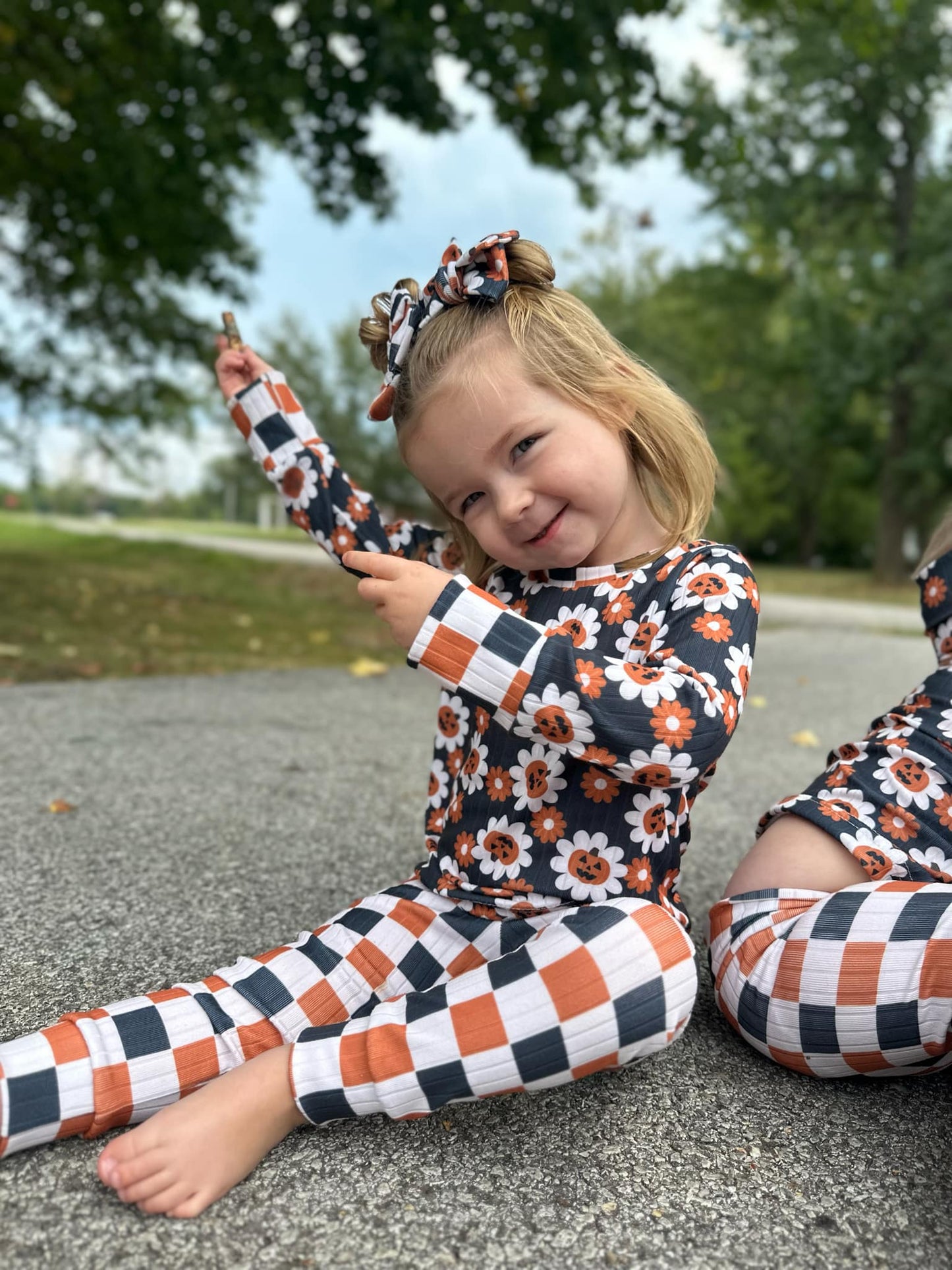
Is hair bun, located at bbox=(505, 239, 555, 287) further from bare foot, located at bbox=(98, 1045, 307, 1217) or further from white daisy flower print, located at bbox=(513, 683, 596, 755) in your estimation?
bare foot, located at bbox=(98, 1045, 307, 1217)

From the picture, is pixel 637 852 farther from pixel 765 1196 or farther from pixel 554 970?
pixel 765 1196

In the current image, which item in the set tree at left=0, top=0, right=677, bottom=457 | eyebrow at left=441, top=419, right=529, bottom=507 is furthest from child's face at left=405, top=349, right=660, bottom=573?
tree at left=0, top=0, right=677, bottom=457

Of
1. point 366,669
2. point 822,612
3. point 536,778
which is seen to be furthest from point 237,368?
point 822,612

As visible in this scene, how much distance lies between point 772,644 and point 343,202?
13.3 feet

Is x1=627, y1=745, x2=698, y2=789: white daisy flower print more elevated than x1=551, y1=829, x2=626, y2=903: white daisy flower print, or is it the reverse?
x1=627, y1=745, x2=698, y2=789: white daisy flower print

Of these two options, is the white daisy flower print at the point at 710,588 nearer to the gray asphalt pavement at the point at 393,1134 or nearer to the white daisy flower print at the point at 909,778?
the white daisy flower print at the point at 909,778

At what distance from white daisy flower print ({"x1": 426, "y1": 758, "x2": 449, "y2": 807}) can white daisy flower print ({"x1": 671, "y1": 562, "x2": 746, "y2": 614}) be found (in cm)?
47

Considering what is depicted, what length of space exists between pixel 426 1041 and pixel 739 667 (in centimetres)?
57

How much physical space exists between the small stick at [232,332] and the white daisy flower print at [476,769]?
86 centimetres

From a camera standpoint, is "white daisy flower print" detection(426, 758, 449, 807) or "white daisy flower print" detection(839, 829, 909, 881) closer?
"white daisy flower print" detection(839, 829, 909, 881)

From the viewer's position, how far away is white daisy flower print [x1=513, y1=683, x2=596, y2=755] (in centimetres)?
111

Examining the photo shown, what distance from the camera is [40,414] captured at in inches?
411

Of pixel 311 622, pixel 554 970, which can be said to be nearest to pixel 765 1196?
pixel 554 970

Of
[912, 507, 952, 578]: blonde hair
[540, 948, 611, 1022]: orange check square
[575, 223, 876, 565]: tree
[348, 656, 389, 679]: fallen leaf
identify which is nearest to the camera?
[540, 948, 611, 1022]: orange check square
